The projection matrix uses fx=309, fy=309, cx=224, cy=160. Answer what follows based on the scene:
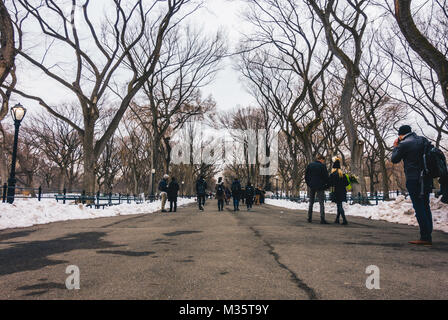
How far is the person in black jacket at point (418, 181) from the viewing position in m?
4.74

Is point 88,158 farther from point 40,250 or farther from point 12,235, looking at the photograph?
point 40,250

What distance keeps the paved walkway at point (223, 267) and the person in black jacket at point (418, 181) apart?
300mm

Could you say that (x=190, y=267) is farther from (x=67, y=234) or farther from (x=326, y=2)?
(x=326, y=2)

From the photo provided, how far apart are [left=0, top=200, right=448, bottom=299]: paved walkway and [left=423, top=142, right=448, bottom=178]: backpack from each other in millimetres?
1106

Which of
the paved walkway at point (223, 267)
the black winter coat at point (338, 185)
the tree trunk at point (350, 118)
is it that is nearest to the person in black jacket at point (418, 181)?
the paved walkway at point (223, 267)

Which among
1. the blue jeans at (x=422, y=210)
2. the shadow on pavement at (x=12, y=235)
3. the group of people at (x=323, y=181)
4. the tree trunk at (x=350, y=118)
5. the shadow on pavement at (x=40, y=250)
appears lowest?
the shadow on pavement at (x=12, y=235)

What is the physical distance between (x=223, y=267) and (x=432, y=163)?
12.1 feet

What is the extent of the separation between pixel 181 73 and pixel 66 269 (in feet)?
69.8

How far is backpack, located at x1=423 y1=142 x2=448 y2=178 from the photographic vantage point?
4.72 m

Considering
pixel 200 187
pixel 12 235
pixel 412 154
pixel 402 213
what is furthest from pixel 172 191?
pixel 412 154

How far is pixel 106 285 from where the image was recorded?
266 cm

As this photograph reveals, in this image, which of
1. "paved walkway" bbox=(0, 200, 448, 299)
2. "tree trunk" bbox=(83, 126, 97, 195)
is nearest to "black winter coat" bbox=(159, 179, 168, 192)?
"tree trunk" bbox=(83, 126, 97, 195)

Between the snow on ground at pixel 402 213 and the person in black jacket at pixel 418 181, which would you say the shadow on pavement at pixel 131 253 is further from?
the snow on ground at pixel 402 213

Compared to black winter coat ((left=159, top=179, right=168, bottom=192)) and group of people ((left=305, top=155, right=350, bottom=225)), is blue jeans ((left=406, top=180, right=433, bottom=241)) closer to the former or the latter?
group of people ((left=305, top=155, right=350, bottom=225))
